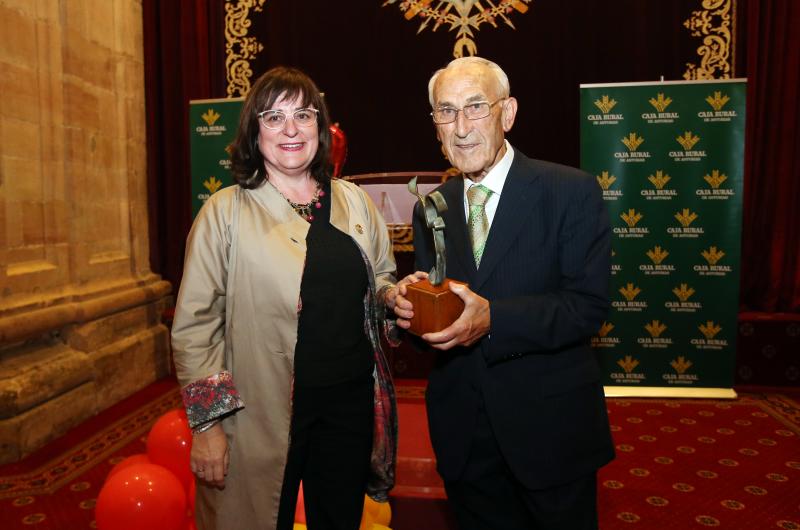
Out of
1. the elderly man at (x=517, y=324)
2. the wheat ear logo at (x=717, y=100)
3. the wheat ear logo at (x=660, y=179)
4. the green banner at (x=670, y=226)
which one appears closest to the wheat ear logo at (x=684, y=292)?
the green banner at (x=670, y=226)

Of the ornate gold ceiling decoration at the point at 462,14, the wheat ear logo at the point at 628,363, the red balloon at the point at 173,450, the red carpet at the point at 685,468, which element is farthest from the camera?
the ornate gold ceiling decoration at the point at 462,14

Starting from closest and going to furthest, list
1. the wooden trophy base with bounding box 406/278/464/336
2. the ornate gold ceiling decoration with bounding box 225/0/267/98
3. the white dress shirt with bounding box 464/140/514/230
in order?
the wooden trophy base with bounding box 406/278/464/336 < the white dress shirt with bounding box 464/140/514/230 < the ornate gold ceiling decoration with bounding box 225/0/267/98

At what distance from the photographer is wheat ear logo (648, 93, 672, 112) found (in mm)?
4395

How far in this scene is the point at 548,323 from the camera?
1371 mm

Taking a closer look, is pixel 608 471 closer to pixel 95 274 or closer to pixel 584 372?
pixel 584 372

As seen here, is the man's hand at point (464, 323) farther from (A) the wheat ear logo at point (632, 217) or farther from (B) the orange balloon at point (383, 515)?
(A) the wheat ear logo at point (632, 217)

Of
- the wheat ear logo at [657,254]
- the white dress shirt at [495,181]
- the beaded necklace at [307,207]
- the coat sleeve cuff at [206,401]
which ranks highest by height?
the white dress shirt at [495,181]

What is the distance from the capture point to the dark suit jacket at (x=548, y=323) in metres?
1.41

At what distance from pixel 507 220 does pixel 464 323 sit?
0.27m

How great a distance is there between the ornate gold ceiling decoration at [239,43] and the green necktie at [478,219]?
180 inches

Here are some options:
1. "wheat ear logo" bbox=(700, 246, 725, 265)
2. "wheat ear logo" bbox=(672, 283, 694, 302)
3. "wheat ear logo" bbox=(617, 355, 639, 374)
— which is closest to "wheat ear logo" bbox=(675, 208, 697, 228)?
"wheat ear logo" bbox=(700, 246, 725, 265)

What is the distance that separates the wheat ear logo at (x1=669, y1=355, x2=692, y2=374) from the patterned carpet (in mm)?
223

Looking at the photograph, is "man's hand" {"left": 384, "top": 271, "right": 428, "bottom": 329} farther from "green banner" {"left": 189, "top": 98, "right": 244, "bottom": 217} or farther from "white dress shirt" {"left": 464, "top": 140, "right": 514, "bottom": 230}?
"green banner" {"left": 189, "top": 98, "right": 244, "bottom": 217}

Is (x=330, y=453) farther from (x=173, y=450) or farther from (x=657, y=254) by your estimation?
(x=657, y=254)
